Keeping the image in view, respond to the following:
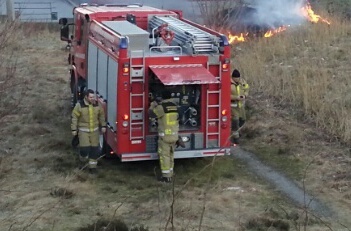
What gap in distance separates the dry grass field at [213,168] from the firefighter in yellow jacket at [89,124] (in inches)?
14.6

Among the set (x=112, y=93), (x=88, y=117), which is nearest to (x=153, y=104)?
(x=112, y=93)

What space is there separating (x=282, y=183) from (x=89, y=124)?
3460mm

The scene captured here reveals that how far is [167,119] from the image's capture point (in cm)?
1139

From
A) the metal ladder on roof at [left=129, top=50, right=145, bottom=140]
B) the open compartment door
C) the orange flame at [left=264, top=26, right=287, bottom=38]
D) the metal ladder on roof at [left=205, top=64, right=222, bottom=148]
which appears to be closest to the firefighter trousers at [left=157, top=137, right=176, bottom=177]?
the metal ladder on roof at [left=129, top=50, right=145, bottom=140]

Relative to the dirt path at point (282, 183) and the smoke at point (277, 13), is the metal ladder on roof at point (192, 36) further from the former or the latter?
the smoke at point (277, 13)

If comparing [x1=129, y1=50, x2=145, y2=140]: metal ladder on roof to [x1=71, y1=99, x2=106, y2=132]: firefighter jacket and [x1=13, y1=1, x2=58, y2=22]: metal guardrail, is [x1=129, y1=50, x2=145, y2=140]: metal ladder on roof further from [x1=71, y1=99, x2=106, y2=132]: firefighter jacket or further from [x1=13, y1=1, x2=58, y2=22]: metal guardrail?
[x1=13, y1=1, x2=58, y2=22]: metal guardrail

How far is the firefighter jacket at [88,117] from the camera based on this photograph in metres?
12.3

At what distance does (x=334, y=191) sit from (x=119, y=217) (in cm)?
358

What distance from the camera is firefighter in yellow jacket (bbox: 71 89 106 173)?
12266 millimetres

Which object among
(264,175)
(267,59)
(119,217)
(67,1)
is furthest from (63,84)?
(67,1)

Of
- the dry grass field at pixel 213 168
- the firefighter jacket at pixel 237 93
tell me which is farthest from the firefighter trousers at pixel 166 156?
the firefighter jacket at pixel 237 93

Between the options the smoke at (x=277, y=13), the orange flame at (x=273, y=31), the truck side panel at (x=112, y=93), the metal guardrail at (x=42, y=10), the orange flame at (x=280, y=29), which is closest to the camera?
the truck side panel at (x=112, y=93)

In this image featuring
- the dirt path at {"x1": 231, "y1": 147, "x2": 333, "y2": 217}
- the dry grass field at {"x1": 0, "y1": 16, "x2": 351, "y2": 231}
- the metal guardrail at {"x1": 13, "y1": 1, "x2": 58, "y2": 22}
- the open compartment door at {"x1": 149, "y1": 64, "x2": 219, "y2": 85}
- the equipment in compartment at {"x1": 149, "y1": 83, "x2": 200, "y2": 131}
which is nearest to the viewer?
the dry grass field at {"x1": 0, "y1": 16, "x2": 351, "y2": 231}

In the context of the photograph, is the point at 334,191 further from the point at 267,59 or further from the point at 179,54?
the point at 267,59
